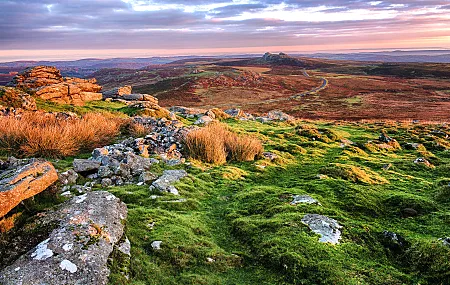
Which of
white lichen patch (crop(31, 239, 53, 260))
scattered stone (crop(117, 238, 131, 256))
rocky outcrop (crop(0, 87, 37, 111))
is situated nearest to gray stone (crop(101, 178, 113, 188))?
scattered stone (crop(117, 238, 131, 256))

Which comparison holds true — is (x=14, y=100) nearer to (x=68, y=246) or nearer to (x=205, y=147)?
(x=205, y=147)

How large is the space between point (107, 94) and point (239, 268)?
115 ft

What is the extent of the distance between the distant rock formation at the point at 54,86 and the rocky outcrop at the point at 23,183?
21.9 meters

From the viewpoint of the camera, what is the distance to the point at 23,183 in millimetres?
5688

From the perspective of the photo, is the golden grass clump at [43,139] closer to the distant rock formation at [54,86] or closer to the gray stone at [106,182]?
the gray stone at [106,182]

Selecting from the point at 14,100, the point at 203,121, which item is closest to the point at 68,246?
the point at 203,121

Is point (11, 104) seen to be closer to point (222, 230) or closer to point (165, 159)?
point (165, 159)

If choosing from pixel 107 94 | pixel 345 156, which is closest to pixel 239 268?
pixel 345 156

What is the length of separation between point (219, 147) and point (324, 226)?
6.81 metres

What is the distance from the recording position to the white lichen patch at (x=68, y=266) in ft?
14.0

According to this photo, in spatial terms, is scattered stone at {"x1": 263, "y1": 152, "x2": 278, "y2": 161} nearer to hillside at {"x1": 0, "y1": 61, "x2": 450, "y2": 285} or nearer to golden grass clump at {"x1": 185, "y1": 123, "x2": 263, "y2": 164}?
hillside at {"x1": 0, "y1": 61, "x2": 450, "y2": 285}

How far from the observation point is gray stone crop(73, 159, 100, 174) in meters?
8.80

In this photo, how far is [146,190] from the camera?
8.15 meters

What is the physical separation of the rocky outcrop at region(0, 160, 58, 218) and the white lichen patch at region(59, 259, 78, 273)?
1.70 metres
